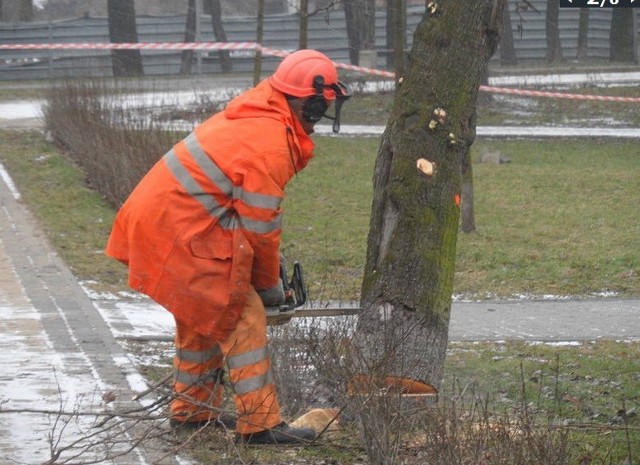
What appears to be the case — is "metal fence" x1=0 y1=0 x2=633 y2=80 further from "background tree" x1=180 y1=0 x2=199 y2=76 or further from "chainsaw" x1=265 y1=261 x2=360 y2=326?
"chainsaw" x1=265 y1=261 x2=360 y2=326

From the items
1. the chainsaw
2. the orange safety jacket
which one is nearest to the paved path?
the orange safety jacket

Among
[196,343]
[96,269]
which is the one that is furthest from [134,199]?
[96,269]

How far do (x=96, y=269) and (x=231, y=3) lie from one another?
2368 centimetres

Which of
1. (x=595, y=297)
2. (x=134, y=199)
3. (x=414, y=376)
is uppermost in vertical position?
(x=134, y=199)

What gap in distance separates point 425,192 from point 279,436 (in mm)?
1306

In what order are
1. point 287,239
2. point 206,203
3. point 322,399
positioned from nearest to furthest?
point 206,203 → point 322,399 → point 287,239

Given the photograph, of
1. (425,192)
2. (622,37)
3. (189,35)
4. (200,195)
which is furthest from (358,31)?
(200,195)

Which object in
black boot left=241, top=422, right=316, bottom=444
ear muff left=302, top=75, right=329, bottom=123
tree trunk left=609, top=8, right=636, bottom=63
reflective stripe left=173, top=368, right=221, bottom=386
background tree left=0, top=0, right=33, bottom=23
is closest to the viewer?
ear muff left=302, top=75, right=329, bottom=123

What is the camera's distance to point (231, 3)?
106 feet

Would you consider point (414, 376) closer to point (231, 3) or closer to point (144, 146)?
point (144, 146)

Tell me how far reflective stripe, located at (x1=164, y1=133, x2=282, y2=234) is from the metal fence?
22.2 meters

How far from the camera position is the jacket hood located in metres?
5.04

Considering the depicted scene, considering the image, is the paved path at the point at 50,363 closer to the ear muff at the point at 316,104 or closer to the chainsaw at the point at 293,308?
the chainsaw at the point at 293,308

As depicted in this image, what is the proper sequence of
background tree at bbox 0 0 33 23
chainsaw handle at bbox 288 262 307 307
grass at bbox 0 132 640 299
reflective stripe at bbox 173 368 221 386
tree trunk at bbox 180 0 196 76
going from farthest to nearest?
background tree at bbox 0 0 33 23 < tree trunk at bbox 180 0 196 76 < grass at bbox 0 132 640 299 < chainsaw handle at bbox 288 262 307 307 < reflective stripe at bbox 173 368 221 386
